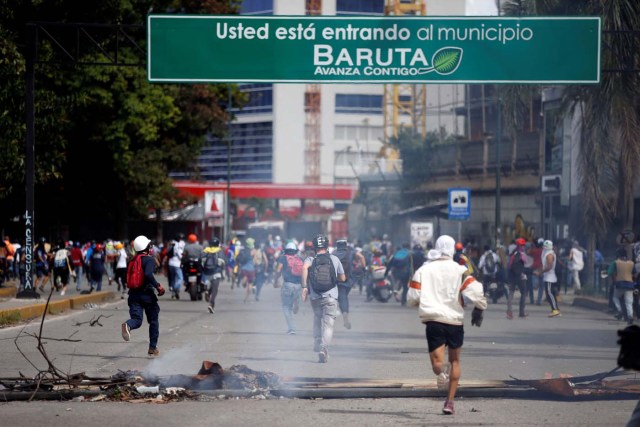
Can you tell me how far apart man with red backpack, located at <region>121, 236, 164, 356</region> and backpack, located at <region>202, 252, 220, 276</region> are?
34.7ft

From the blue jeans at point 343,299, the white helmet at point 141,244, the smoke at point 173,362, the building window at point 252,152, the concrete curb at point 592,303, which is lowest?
the concrete curb at point 592,303

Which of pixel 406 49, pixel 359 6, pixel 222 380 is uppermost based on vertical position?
pixel 359 6

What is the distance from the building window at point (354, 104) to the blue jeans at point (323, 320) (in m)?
98.0

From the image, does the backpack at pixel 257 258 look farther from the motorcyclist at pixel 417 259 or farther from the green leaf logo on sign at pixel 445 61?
the green leaf logo on sign at pixel 445 61

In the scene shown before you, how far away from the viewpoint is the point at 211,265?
26.6 metres

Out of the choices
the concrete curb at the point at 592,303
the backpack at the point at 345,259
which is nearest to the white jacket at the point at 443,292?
the backpack at the point at 345,259

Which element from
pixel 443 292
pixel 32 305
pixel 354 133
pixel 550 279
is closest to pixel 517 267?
pixel 550 279

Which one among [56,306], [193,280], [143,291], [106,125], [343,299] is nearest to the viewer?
[143,291]

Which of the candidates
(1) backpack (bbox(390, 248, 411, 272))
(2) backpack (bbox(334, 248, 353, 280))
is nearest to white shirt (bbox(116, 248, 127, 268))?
(1) backpack (bbox(390, 248, 411, 272))

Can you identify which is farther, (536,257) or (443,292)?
(536,257)

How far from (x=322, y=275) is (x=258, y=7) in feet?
318

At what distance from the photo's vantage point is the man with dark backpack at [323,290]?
15508mm

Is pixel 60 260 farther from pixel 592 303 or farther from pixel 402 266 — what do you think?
pixel 592 303

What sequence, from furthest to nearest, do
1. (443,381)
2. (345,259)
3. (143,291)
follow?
(345,259), (143,291), (443,381)
